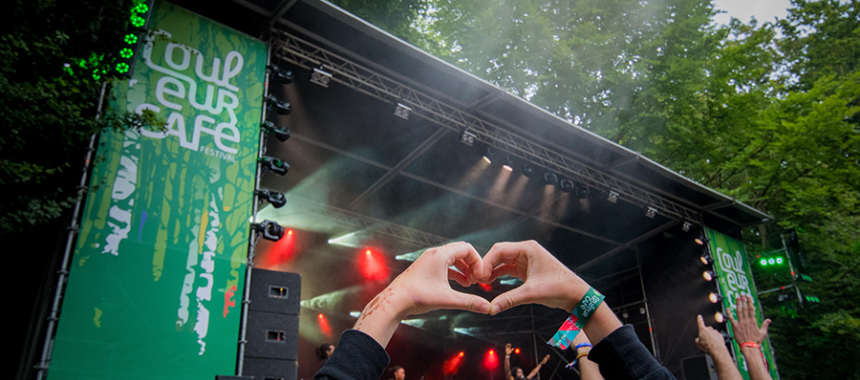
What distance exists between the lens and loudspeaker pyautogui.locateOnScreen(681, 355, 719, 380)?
8.66 metres

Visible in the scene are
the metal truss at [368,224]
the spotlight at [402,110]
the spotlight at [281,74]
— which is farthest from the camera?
the metal truss at [368,224]

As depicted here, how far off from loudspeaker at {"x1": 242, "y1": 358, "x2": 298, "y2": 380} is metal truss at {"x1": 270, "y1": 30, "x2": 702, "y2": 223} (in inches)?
138

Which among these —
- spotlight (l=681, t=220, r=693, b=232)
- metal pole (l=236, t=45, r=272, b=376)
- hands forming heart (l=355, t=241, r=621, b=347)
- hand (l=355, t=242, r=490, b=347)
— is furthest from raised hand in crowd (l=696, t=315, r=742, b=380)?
spotlight (l=681, t=220, r=693, b=232)

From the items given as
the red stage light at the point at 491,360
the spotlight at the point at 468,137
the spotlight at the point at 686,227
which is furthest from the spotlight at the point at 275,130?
the red stage light at the point at 491,360

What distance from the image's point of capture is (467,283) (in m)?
1.26

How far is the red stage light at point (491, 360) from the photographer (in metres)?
15.5

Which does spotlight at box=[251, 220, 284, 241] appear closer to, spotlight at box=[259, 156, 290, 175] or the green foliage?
spotlight at box=[259, 156, 290, 175]

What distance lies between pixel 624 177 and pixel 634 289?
4098mm

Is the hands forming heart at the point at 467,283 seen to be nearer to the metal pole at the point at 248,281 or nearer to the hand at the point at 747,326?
the hand at the point at 747,326

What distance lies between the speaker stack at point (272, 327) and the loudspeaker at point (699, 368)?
711 centimetres

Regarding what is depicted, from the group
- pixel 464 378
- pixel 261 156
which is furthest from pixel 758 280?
pixel 261 156

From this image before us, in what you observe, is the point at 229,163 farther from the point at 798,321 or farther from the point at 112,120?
the point at 798,321

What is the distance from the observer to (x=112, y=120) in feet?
14.1

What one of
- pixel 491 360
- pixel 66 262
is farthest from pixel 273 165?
pixel 491 360
